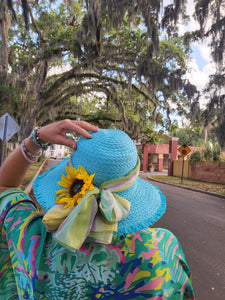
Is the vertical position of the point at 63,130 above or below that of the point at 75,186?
above

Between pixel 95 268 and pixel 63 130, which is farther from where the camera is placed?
pixel 63 130

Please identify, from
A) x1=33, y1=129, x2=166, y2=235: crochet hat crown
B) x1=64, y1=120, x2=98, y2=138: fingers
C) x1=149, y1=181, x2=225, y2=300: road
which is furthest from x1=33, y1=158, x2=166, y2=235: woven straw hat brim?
x1=149, y1=181, x2=225, y2=300: road

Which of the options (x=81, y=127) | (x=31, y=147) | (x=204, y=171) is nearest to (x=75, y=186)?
(x=81, y=127)

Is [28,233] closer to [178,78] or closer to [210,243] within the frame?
[210,243]

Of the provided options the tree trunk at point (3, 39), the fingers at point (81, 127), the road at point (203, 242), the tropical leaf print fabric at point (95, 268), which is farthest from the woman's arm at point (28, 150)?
the tree trunk at point (3, 39)

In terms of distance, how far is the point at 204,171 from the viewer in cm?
1967

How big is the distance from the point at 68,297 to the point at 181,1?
8.93 metres

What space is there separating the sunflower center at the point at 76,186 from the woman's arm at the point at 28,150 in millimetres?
200

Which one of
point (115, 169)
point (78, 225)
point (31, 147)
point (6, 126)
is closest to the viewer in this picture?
point (78, 225)

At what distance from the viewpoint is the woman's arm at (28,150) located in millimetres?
1006

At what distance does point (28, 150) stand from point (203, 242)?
4520 mm

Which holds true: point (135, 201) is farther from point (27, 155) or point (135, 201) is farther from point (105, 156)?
point (27, 155)

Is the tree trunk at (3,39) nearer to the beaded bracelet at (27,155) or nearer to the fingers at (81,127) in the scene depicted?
the beaded bracelet at (27,155)

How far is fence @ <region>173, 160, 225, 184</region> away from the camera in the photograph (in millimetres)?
17781
